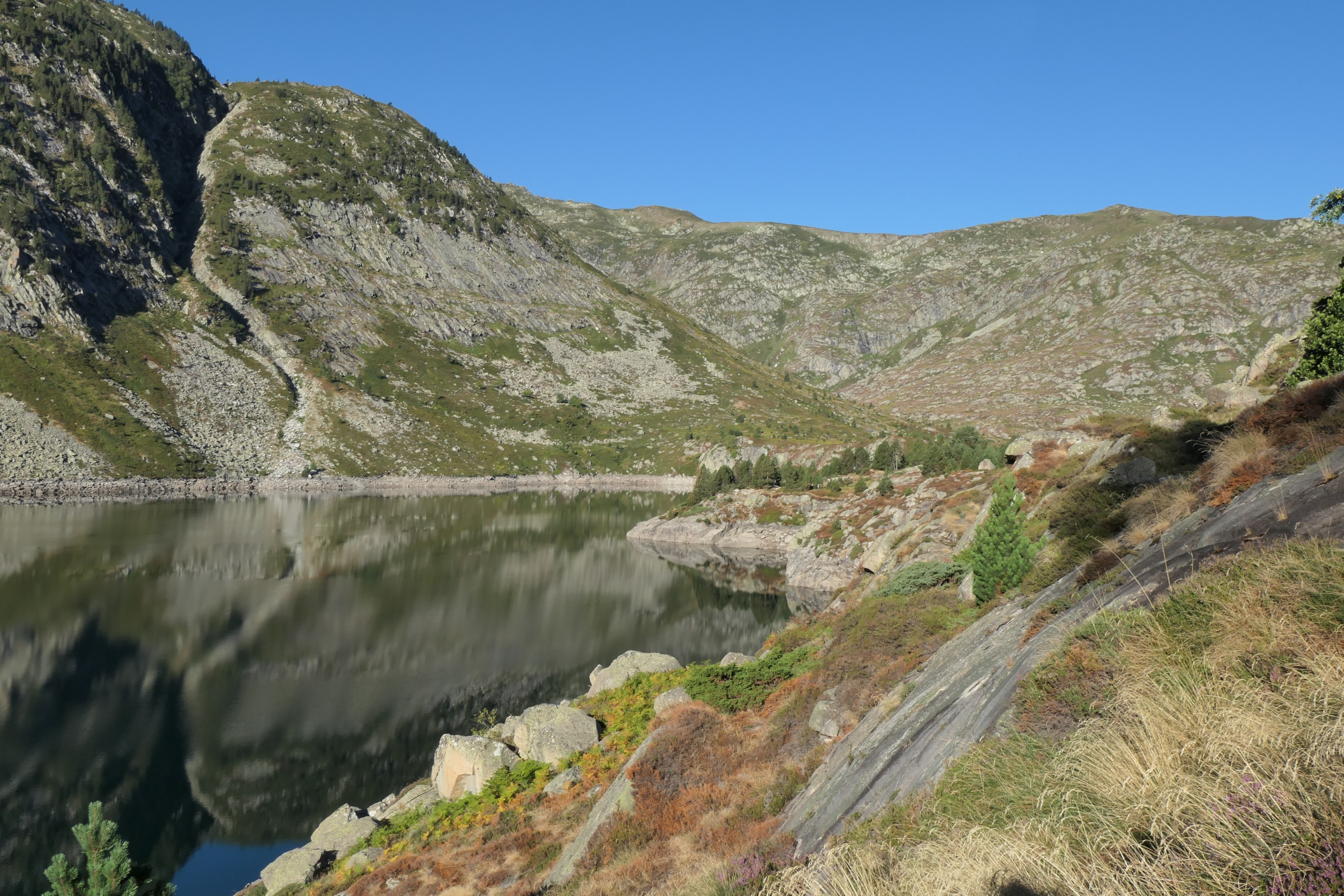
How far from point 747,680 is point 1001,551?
9.81 metres

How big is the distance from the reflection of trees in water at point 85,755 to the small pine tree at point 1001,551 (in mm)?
32073

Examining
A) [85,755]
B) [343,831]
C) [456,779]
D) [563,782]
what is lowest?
[85,755]

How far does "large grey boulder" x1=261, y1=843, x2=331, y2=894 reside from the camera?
21.6m

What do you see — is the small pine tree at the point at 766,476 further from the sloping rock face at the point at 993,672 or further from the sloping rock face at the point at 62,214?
the sloping rock face at the point at 62,214

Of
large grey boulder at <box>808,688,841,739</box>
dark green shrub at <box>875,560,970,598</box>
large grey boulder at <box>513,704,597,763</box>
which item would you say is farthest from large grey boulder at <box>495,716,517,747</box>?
dark green shrub at <box>875,560,970,598</box>

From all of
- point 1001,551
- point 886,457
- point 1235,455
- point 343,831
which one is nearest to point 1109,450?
point 1001,551

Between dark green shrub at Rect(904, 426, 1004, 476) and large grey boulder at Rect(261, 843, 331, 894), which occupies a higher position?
dark green shrub at Rect(904, 426, 1004, 476)

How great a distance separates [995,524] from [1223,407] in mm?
11190

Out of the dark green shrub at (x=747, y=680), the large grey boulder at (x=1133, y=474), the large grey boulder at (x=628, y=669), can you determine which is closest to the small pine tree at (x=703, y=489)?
the large grey boulder at (x=628, y=669)

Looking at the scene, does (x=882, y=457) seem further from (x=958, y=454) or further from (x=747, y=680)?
(x=747, y=680)

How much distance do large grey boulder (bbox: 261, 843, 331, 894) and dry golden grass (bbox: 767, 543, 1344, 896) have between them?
21.5m

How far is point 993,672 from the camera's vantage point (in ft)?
35.8

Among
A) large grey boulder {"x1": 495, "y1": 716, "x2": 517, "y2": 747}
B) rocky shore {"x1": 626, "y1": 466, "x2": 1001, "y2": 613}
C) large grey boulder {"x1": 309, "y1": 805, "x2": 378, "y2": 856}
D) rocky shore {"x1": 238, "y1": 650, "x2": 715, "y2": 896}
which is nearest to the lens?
rocky shore {"x1": 238, "y1": 650, "x2": 715, "y2": 896}

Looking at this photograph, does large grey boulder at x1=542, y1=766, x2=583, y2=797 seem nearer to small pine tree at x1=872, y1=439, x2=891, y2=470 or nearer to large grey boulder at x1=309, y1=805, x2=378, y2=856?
large grey boulder at x1=309, y1=805, x2=378, y2=856
